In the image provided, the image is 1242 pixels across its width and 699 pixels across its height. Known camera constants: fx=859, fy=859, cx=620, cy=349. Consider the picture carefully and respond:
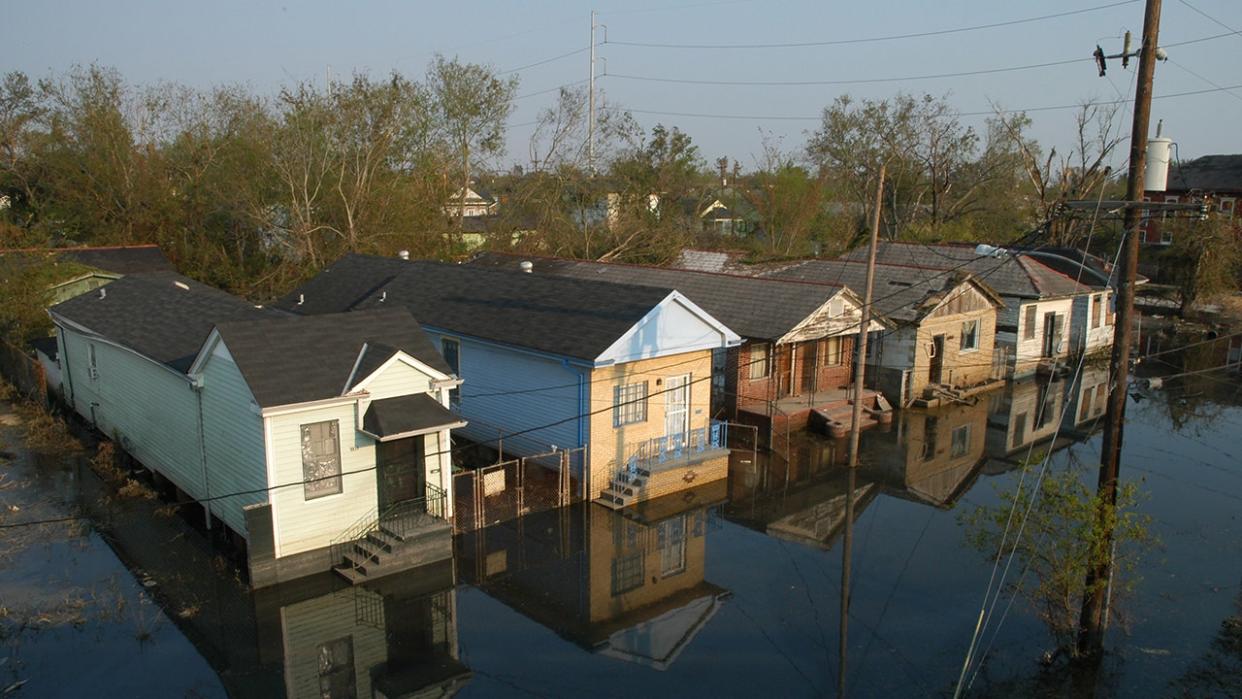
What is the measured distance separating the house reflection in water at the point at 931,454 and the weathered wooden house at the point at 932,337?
123 centimetres

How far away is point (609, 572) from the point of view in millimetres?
16953

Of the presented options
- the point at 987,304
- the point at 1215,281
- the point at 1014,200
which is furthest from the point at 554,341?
the point at 1014,200

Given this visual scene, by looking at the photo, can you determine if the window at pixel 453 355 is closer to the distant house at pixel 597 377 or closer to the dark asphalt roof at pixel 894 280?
the distant house at pixel 597 377

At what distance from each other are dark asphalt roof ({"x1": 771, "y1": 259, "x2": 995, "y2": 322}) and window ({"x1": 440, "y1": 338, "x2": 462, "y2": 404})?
13.7 meters

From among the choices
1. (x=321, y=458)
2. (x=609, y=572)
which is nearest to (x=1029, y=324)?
(x=609, y=572)

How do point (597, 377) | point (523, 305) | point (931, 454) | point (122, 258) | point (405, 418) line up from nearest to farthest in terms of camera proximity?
point (405, 418), point (597, 377), point (523, 305), point (931, 454), point (122, 258)

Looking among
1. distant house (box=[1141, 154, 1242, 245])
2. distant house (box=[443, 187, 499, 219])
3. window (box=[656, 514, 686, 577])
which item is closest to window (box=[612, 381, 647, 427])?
window (box=[656, 514, 686, 577])

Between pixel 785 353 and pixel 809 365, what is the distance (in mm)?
1563

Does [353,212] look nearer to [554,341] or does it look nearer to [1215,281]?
[554,341]

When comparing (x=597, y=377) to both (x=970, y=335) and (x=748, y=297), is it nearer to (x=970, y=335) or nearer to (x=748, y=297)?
(x=748, y=297)

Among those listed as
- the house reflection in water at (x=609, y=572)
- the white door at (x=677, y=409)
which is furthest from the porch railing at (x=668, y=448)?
the house reflection in water at (x=609, y=572)

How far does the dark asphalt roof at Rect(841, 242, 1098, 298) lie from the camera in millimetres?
35688

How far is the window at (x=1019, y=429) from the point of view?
26.8 metres

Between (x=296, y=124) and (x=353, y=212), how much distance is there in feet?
15.5
